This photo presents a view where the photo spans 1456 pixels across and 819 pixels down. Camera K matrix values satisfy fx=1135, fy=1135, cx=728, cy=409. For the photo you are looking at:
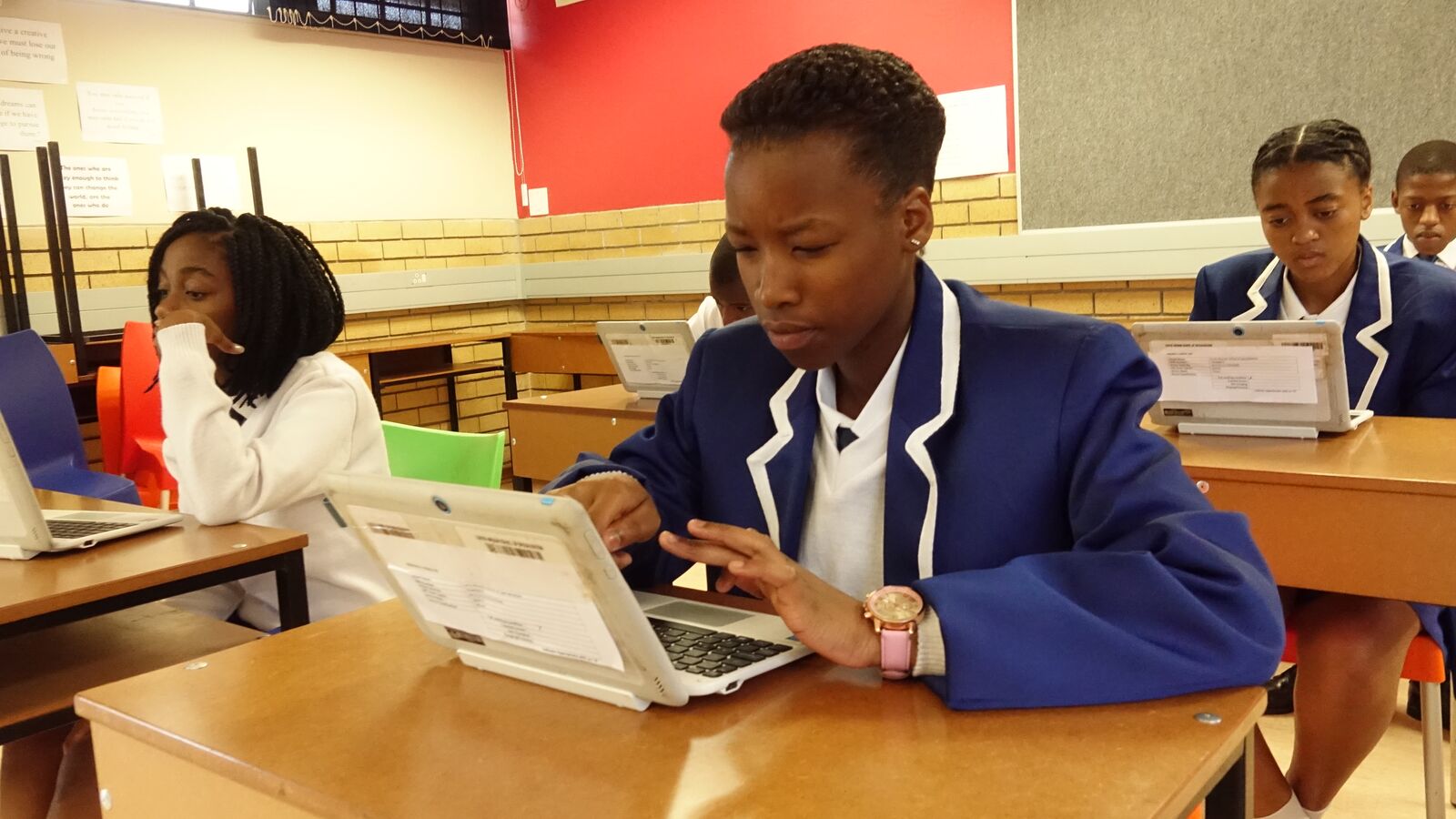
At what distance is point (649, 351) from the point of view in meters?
3.39

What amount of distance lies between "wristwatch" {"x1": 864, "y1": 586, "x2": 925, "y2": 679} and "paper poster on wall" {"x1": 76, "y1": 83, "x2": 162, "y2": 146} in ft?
16.8

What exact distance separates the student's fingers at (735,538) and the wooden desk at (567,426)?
2.30 m

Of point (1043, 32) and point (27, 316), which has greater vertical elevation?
point (1043, 32)

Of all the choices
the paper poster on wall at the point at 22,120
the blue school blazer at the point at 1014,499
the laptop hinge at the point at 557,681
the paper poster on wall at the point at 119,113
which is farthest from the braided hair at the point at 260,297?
the paper poster on wall at the point at 119,113

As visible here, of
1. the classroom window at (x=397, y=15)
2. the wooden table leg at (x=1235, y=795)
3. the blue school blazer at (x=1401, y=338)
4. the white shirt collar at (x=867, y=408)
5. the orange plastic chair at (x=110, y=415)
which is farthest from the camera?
the classroom window at (x=397, y=15)

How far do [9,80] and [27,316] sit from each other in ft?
3.28

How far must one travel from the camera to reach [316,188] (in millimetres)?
5828

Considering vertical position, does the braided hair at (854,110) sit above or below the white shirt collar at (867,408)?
above

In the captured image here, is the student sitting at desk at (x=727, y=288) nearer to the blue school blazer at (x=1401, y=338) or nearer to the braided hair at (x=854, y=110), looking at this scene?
the blue school blazer at (x=1401, y=338)

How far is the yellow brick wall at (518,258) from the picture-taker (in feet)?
15.6

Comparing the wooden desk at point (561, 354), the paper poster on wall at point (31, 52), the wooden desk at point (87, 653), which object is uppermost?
the paper poster on wall at point (31, 52)

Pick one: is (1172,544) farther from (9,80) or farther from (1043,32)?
(9,80)

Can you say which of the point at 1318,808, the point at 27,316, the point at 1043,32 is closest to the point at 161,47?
the point at 27,316

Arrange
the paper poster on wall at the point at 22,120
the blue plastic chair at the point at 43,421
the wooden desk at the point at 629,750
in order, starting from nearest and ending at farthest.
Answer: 1. the wooden desk at the point at 629,750
2. the blue plastic chair at the point at 43,421
3. the paper poster on wall at the point at 22,120
